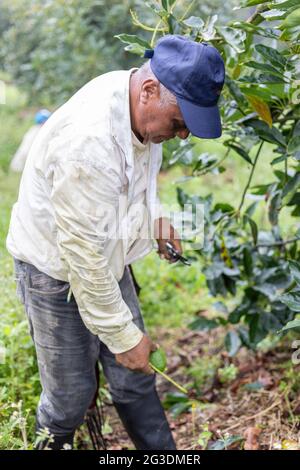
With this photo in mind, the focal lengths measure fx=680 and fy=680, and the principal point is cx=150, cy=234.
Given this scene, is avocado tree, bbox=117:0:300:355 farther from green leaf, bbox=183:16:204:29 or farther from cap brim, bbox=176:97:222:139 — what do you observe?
cap brim, bbox=176:97:222:139

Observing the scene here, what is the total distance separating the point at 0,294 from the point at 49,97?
4.78 meters

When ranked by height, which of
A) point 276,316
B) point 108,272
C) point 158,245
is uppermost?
point 108,272

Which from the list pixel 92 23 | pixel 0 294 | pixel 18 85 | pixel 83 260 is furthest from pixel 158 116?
pixel 18 85

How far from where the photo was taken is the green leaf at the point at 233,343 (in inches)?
125

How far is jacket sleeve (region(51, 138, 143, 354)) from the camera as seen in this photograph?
2021mm

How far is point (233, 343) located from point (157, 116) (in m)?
1.46

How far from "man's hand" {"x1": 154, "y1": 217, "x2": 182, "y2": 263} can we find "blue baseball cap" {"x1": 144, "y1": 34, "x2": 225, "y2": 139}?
0.76 m

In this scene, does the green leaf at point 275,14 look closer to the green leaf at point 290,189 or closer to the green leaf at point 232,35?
the green leaf at point 232,35

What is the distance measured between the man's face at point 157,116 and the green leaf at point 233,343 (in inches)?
53.2

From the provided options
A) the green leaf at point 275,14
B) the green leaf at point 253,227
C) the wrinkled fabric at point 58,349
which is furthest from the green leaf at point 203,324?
the green leaf at point 275,14

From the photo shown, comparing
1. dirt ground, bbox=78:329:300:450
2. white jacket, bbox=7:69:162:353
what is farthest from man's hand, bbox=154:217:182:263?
dirt ground, bbox=78:329:300:450

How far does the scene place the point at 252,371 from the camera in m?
3.39

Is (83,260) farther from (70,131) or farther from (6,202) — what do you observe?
(6,202)

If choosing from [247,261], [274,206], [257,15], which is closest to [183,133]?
[257,15]
